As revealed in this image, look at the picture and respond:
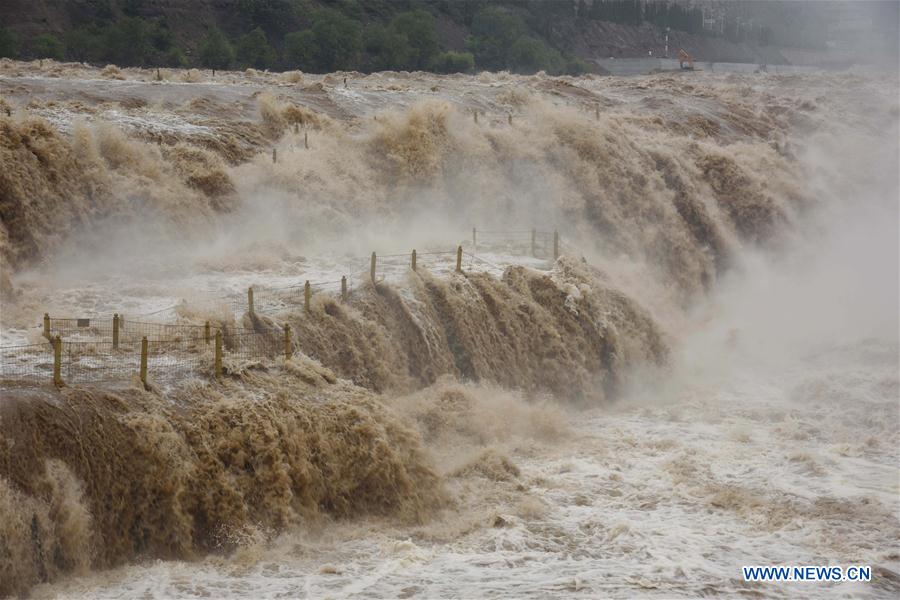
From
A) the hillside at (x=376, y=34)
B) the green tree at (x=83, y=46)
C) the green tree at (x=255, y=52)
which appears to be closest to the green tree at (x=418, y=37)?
the hillside at (x=376, y=34)

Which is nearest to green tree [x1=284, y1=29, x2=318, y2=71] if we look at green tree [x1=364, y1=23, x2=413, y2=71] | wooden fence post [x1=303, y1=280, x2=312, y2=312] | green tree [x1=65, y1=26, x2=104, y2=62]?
green tree [x1=364, y1=23, x2=413, y2=71]

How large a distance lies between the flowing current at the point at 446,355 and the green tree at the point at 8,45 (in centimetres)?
1374

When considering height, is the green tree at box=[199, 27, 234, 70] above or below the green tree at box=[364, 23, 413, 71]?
below

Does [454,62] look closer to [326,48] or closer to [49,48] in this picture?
[326,48]

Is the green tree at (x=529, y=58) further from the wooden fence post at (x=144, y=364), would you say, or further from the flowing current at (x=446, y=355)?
the wooden fence post at (x=144, y=364)

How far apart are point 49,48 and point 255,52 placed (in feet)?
30.9

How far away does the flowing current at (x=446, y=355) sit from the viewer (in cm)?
1234

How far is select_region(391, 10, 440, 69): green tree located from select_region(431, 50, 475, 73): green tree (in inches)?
18.5

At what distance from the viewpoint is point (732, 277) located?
96.3 feet

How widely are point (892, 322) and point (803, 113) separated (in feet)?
54.7

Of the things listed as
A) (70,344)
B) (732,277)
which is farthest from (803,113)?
(70,344)

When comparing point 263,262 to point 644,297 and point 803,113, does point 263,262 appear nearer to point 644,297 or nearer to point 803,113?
point 644,297

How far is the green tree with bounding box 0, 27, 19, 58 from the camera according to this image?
150 ft

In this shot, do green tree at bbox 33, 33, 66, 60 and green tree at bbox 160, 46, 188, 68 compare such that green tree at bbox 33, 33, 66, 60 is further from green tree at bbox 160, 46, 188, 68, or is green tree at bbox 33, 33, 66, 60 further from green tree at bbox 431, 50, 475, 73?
green tree at bbox 431, 50, 475, 73
